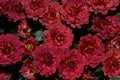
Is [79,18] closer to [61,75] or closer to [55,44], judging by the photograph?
[55,44]

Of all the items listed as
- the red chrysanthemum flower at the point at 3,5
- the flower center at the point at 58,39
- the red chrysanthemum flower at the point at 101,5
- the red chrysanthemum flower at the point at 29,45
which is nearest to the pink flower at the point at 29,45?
the red chrysanthemum flower at the point at 29,45

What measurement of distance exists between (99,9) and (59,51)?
28 centimetres

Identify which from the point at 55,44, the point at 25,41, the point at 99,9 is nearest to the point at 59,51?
the point at 55,44

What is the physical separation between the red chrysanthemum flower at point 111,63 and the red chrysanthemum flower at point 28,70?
342 millimetres

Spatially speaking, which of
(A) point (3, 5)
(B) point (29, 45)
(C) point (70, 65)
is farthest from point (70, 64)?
(A) point (3, 5)

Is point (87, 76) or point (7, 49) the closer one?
point (7, 49)

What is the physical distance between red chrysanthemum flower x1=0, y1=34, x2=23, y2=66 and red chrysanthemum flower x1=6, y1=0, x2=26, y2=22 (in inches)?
5.3

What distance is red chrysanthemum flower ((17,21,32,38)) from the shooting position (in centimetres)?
159

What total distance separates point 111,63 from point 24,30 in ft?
1.47

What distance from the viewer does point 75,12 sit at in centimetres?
155

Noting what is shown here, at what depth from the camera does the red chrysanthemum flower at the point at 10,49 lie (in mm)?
1471

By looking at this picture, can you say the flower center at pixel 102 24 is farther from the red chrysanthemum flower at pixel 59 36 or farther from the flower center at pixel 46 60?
the flower center at pixel 46 60

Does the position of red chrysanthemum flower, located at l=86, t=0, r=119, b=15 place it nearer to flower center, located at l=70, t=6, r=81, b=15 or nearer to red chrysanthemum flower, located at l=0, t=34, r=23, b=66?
flower center, located at l=70, t=6, r=81, b=15

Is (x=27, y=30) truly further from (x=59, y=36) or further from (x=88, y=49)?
(x=88, y=49)
